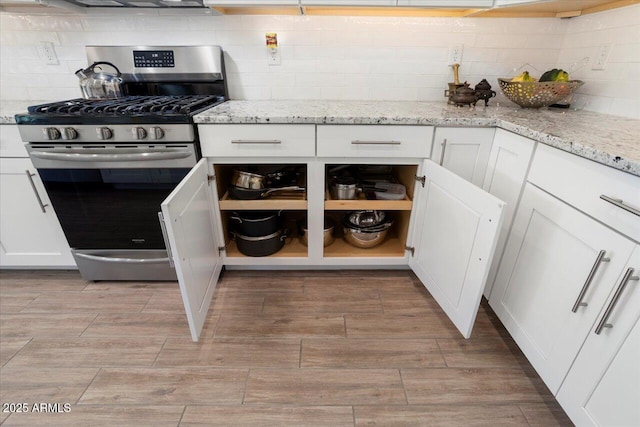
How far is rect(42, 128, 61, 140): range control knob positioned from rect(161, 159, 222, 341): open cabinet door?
2.07 feet

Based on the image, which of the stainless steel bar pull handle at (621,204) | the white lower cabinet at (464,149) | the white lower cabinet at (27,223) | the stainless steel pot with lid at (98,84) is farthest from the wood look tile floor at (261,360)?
the stainless steel pot with lid at (98,84)

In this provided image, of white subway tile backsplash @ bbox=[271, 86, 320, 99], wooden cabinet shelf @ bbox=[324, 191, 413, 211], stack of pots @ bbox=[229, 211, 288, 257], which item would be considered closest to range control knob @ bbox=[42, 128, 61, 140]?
stack of pots @ bbox=[229, 211, 288, 257]

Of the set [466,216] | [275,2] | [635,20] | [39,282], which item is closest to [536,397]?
[466,216]

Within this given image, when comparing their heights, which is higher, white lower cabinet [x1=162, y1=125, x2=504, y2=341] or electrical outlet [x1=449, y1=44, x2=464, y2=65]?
electrical outlet [x1=449, y1=44, x2=464, y2=65]

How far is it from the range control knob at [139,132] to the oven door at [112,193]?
54 mm

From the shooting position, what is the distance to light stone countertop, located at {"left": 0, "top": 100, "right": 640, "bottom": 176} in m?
0.95

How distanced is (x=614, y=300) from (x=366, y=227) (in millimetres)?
1122

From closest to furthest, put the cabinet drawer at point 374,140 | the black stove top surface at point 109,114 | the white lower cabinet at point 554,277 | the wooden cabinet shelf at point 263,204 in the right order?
the white lower cabinet at point 554,277
the black stove top surface at point 109,114
the cabinet drawer at point 374,140
the wooden cabinet shelf at point 263,204

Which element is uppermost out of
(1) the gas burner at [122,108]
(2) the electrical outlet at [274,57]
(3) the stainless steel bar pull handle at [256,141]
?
(2) the electrical outlet at [274,57]

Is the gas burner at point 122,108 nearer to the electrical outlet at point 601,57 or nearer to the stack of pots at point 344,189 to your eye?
the stack of pots at point 344,189

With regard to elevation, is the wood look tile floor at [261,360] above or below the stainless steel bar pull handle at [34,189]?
below

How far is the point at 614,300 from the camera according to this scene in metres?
0.82

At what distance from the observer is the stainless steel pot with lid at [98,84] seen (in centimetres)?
168

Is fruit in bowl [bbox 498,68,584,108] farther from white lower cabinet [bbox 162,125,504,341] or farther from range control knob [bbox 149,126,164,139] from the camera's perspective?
range control knob [bbox 149,126,164,139]
